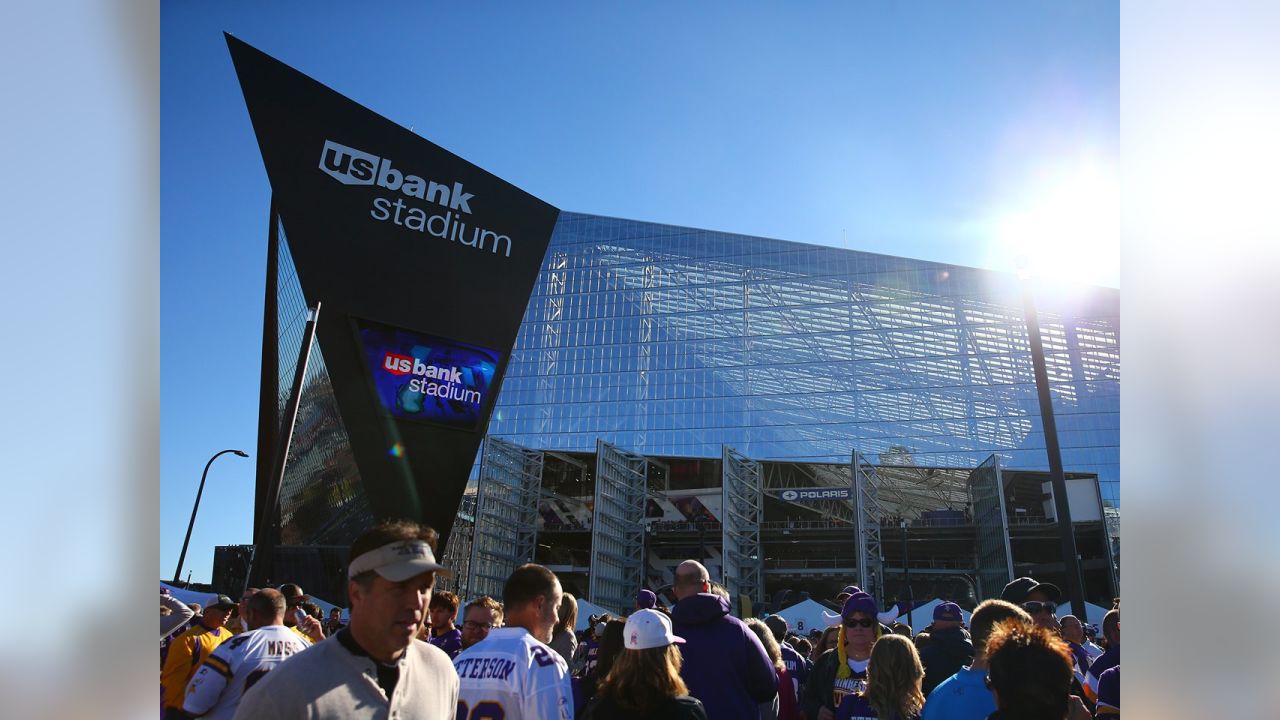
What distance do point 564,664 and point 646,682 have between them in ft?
1.48

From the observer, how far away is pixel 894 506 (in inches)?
2276

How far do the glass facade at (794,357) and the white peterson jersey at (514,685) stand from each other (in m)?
57.8

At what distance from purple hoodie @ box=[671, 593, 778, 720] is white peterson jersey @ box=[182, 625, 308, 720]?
2.47 metres

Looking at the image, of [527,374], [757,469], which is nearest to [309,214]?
[757,469]

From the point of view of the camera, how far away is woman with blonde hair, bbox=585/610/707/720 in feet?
11.4

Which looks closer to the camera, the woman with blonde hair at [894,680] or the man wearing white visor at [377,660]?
the man wearing white visor at [377,660]

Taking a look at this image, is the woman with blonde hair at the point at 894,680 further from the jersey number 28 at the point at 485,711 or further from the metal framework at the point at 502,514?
the metal framework at the point at 502,514

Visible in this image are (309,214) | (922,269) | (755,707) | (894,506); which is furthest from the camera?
(922,269)

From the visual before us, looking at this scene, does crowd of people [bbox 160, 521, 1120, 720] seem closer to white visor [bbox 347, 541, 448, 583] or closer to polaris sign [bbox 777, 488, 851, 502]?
white visor [bbox 347, 541, 448, 583]

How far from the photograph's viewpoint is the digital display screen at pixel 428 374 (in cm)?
1380

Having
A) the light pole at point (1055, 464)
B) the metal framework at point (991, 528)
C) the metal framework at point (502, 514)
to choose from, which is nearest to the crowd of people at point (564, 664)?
the light pole at point (1055, 464)

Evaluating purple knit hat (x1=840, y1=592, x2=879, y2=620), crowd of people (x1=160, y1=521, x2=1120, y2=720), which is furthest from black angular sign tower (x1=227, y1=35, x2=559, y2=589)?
purple knit hat (x1=840, y1=592, x2=879, y2=620)
